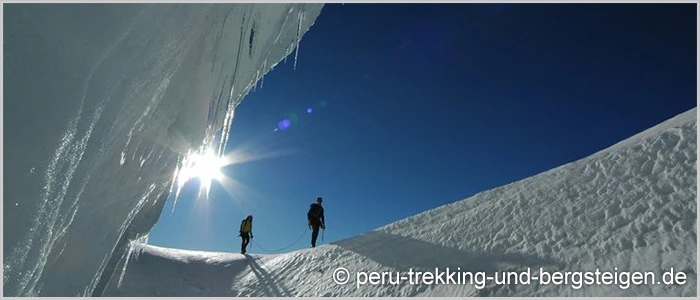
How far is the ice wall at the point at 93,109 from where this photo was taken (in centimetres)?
233

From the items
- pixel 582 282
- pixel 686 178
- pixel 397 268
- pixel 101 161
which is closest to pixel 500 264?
pixel 582 282

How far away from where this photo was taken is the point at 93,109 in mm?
2844

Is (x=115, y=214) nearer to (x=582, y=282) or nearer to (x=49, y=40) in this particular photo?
(x=49, y=40)

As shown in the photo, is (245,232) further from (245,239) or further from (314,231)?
(314,231)

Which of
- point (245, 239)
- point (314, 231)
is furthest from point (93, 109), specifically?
point (245, 239)

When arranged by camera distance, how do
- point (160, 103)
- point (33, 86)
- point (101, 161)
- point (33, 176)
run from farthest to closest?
point (160, 103) < point (101, 161) < point (33, 176) < point (33, 86)

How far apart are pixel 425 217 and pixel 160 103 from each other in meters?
7.77

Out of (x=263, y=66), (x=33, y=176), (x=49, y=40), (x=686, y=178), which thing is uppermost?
(x=263, y=66)

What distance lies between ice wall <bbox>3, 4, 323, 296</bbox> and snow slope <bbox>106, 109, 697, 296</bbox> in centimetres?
416

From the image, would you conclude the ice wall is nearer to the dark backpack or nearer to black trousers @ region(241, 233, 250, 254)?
the dark backpack

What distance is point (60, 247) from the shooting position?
3.98 metres
